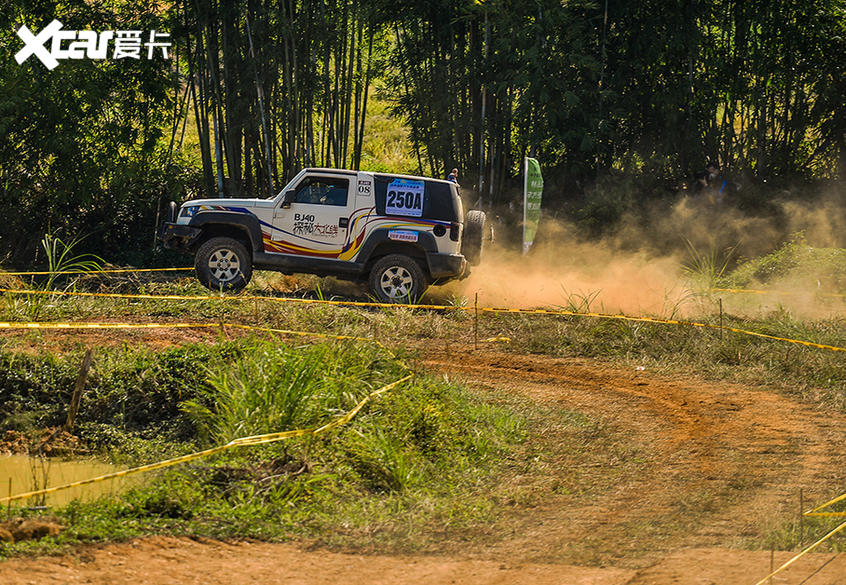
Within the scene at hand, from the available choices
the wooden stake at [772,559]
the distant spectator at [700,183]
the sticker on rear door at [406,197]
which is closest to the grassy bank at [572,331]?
the sticker on rear door at [406,197]

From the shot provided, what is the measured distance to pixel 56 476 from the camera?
25.2 ft

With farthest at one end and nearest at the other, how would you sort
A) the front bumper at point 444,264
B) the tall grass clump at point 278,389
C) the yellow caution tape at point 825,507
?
the front bumper at point 444,264 → the tall grass clump at point 278,389 → the yellow caution tape at point 825,507

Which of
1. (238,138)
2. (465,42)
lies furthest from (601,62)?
(238,138)

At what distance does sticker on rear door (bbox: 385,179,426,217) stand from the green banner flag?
2.93 meters

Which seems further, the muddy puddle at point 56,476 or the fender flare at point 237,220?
the fender flare at point 237,220

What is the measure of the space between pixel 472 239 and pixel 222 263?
3743 millimetres

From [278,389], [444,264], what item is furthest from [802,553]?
[444,264]

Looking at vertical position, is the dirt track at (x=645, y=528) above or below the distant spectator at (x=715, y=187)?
below

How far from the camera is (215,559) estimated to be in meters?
5.72

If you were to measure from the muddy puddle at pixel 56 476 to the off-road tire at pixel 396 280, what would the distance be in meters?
6.63

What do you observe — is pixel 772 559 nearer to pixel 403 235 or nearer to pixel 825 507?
pixel 825 507

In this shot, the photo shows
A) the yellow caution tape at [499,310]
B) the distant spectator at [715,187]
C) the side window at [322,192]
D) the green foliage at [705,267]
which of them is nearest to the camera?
the yellow caution tape at [499,310]

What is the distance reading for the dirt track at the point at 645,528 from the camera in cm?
549

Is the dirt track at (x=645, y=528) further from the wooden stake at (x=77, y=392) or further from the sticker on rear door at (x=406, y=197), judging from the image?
the sticker on rear door at (x=406, y=197)
